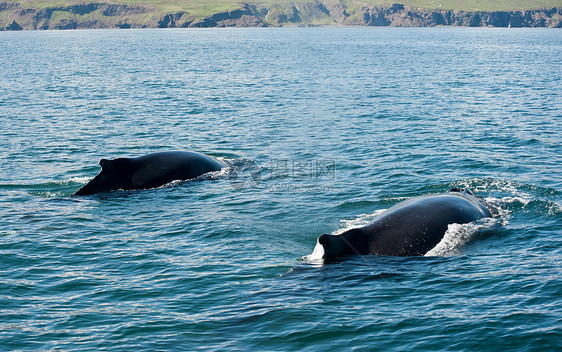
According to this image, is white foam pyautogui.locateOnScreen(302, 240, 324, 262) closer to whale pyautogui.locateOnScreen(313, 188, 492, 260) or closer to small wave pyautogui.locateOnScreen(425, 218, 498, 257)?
whale pyautogui.locateOnScreen(313, 188, 492, 260)

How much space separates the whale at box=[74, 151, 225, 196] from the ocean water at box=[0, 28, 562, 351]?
2.07 feet

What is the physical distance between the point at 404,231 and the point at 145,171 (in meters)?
12.1

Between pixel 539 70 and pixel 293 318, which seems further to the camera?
pixel 539 70

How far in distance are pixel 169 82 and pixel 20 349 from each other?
65.4 m

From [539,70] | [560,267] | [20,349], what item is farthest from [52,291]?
[539,70]

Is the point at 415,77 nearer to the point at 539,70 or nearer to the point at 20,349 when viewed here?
the point at 539,70

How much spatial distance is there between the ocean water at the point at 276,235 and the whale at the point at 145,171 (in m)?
0.63

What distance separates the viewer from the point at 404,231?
17031 mm

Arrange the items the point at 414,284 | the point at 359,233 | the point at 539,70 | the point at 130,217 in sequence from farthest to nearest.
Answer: the point at 539,70
the point at 130,217
the point at 359,233
the point at 414,284

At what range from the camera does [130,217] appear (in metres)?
21.8

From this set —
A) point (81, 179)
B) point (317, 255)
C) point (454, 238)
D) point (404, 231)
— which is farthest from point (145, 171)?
point (454, 238)

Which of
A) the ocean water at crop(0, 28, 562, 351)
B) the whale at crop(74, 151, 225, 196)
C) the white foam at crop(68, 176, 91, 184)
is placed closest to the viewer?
the ocean water at crop(0, 28, 562, 351)

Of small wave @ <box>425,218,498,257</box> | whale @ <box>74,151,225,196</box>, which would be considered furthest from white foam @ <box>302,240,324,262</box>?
whale @ <box>74,151,225,196</box>

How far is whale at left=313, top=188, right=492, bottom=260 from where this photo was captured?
16.1 meters
